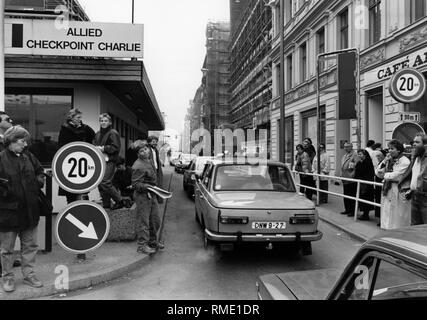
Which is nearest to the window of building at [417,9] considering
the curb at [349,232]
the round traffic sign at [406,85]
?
the round traffic sign at [406,85]

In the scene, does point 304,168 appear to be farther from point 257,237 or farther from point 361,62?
point 361,62

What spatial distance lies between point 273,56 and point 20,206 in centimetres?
3085

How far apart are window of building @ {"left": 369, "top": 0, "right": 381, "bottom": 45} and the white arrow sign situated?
15.4 meters

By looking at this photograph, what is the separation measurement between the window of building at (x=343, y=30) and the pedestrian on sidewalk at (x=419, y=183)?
1551 centimetres

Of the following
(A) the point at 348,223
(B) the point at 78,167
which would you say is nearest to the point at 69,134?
(B) the point at 78,167

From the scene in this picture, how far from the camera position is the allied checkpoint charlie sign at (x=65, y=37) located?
8.28m

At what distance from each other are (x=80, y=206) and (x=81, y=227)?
0.27m

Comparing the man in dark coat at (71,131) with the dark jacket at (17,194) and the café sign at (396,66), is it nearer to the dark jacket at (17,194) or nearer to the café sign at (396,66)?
the dark jacket at (17,194)

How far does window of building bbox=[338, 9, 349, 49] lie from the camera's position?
20145mm

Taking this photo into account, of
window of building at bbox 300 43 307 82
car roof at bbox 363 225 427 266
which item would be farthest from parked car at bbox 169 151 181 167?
car roof at bbox 363 225 427 266

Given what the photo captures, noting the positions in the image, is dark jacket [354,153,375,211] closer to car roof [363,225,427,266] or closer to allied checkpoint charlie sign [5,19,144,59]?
allied checkpoint charlie sign [5,19,144,59]

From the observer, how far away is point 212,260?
6.12 metres

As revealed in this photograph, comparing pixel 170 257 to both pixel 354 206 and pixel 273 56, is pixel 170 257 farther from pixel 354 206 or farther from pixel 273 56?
pixel 273 56

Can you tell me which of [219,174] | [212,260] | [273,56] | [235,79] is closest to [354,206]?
[219,174]
